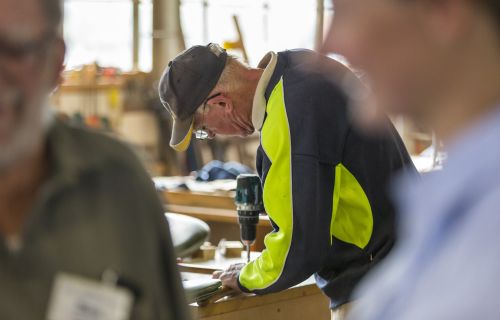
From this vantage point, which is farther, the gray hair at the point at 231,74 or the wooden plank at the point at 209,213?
the wooden plank at the point at 209,213

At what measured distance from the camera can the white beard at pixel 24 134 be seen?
128 cm

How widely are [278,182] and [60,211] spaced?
5.51 ft

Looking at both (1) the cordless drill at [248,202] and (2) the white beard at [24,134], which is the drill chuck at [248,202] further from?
(2) the white beard at [24,134]

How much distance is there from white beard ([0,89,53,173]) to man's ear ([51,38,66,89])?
0.05m

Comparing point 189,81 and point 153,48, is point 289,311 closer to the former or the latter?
point 189,81

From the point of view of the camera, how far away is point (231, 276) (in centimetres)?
329

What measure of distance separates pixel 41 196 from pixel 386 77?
50 centimetres

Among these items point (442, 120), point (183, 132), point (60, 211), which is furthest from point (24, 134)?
point (183, 132)

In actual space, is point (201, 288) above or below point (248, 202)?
below

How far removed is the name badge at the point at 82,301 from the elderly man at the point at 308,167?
1.67 meters

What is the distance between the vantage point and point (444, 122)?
1.10 m

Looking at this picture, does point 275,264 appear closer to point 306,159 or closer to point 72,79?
point 306,159

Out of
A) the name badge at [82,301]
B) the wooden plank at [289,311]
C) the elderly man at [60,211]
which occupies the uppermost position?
the elderly man at [60,211]

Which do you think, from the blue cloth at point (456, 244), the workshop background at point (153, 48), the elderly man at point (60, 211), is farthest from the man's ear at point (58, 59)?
the workshop background at point (153, 48)
